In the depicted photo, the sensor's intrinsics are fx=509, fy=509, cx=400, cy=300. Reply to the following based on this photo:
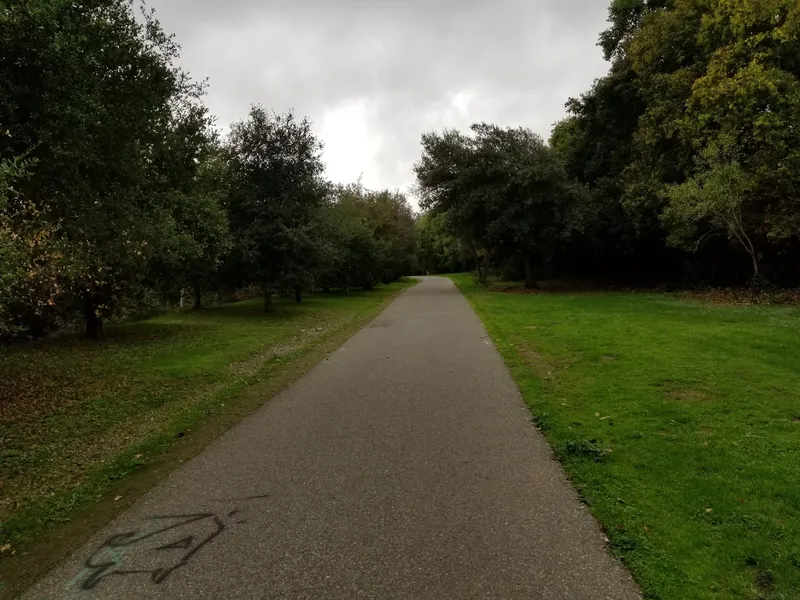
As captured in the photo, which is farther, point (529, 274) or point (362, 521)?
point (529, 274)

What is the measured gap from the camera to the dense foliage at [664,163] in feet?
61.9

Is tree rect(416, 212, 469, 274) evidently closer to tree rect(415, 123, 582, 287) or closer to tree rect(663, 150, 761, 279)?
tree rect(415, 123, 582, 287)

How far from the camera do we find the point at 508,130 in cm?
3131

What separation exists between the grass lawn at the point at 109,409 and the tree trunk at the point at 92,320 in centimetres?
35

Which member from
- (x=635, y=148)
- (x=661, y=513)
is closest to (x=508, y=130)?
(x=635, y=148)

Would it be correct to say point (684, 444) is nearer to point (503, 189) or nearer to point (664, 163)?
point (664, 163)

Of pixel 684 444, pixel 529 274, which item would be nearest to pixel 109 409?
pixel 684 444

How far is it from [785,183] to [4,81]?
22.8 m

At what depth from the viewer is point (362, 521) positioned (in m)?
3.89

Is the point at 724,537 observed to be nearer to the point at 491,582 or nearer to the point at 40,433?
the point at 491,582

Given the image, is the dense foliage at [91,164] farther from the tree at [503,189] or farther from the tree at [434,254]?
the tree at [434,254]

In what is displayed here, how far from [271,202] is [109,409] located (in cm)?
1244

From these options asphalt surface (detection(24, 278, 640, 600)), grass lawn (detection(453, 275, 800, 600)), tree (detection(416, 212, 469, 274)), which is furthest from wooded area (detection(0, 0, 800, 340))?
tree (detection(416, 212, 469, 274))

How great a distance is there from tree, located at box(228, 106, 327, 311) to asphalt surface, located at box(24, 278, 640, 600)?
12.6m
